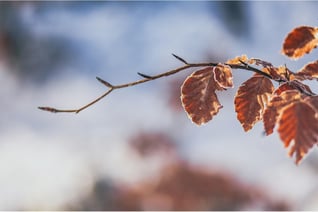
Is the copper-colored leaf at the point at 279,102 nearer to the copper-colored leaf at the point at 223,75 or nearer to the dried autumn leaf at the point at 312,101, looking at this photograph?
the dried autumn leaf at the point at 312,101

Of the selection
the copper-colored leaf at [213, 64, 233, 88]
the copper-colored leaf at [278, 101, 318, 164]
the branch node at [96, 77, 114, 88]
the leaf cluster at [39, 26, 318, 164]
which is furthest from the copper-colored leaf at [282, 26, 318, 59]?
the branch node at [96, 77, 114, 88]

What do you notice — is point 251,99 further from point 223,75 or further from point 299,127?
point 299,127

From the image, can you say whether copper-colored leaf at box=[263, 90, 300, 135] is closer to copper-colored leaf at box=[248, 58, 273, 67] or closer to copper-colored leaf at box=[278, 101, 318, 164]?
copper-colored leaf at box=[278, 101, 318, 164]

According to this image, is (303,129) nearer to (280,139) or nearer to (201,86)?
(280,139)

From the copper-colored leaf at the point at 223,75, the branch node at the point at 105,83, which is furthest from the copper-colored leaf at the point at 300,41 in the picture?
the branch node at the point at 105,83

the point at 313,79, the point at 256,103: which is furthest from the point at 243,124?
the point at 313,79

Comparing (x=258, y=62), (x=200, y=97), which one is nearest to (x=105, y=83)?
(x=200, y=97)
